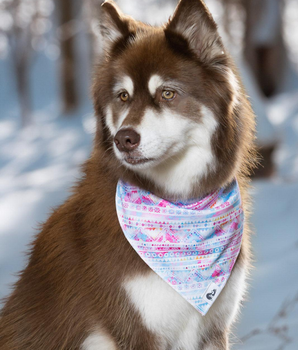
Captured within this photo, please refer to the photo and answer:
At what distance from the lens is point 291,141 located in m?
11.0

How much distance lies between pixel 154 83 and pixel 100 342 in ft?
3.95

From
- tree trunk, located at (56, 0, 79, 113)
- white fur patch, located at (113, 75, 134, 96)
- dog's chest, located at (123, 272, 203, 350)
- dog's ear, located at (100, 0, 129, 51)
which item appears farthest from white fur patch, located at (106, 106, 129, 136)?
tree trunk, located at (56, 0, 79, 113)

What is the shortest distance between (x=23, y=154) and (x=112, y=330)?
1045 cm

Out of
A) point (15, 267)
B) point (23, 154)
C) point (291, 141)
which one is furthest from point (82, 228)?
point (23, 154)

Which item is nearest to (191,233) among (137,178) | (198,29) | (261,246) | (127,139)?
(137,178)

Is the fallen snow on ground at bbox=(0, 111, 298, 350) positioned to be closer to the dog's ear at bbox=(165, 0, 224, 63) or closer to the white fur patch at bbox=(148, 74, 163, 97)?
the white fur patch at bbox=(148, 74, 163, 97)

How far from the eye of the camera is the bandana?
240 centimetres

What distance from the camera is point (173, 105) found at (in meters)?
2.34

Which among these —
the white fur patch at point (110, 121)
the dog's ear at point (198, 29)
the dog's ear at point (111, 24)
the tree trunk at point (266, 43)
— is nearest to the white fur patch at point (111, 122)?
the white fur patch at point (110, 121)

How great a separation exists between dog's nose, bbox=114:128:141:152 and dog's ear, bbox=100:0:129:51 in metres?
0.58

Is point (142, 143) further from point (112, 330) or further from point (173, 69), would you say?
point (112, 330)

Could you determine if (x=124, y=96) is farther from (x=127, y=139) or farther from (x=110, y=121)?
(x=127, y=139)

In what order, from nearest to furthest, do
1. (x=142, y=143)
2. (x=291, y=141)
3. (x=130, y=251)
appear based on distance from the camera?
(x=142, y=143) < (x=130, y=251) < (x=291, y=141)

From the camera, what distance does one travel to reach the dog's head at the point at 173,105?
7.51 feet
